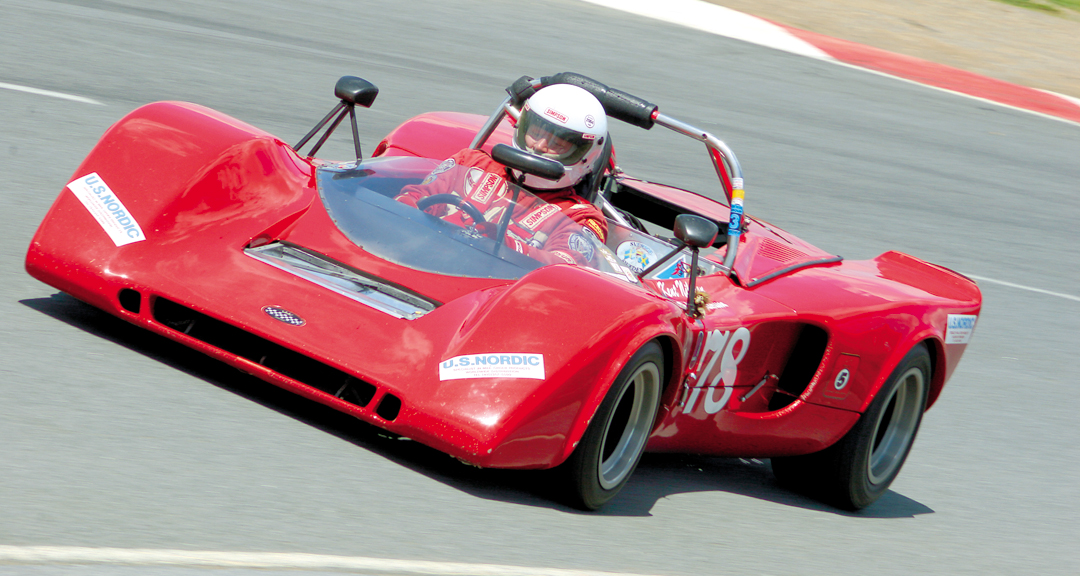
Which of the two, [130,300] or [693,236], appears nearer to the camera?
[130,300]

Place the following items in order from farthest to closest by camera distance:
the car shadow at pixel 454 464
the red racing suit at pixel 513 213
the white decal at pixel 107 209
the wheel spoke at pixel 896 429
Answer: the wheel spoke at pixel 896 429
the red racing suit at pixel 513 213
the white decal at pixel 107 209
the car shadow at pixel 454 464

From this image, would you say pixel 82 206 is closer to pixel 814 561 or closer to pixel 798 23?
pixel 814 561

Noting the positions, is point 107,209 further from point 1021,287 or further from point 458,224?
point 1021,287

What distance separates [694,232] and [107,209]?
1.90 metres

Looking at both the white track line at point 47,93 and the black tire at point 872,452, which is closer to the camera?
the black tire at point 872,452

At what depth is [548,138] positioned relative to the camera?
14.8 ft

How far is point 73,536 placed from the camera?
8.81ft

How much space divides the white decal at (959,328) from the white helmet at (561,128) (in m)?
1.54

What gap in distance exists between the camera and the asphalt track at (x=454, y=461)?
10.2 ft

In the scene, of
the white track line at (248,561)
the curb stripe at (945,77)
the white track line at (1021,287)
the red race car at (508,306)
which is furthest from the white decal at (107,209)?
the curb stripe at (945,77)

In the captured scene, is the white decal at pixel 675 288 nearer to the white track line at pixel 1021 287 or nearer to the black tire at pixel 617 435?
the black tire at pixel 617 435

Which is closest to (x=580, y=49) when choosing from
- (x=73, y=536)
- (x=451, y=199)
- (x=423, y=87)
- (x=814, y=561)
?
(x=423, y=87)

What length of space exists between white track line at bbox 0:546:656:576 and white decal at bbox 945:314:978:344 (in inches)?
91.4

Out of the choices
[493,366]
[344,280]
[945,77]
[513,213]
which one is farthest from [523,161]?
[945,77]
